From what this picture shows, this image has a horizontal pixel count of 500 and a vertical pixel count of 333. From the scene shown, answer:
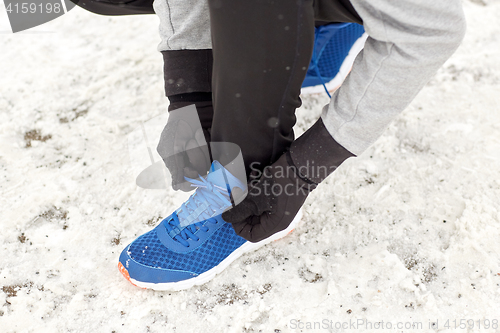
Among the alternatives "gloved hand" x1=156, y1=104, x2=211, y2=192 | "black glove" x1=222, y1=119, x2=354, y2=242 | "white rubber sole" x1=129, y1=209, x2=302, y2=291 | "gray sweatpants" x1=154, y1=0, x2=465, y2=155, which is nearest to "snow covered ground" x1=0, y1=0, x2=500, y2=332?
"white rubber sole" x1=129, y1=209, x2=302, y2=291

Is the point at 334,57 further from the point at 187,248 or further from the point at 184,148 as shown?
the point at 187,248

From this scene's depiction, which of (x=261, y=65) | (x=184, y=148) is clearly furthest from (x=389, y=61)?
(x=184, y=148)

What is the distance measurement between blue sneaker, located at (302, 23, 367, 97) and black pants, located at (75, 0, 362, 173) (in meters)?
0.60

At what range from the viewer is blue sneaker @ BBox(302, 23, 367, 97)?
130cm

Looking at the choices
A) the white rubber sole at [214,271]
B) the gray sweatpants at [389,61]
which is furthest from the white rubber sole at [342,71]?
the gray sweatpants at [389,61]

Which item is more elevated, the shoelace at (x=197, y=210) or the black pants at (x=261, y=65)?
the black pants at (x=261, y=65)

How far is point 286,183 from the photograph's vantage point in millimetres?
752

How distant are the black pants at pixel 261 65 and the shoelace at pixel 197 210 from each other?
0.25 feet

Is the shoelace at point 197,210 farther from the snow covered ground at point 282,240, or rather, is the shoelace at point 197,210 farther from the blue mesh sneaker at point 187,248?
the snow covered ground at point 282,240

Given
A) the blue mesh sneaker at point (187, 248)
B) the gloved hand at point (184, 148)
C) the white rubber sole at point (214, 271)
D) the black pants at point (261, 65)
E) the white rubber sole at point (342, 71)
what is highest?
the black pants at point (261, 65)

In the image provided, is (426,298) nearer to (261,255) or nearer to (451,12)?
(261,255)

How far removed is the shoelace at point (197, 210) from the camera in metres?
0.79

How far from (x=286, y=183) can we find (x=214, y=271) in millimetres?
306

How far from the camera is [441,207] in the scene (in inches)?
38.8
